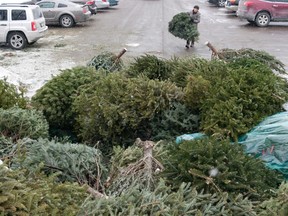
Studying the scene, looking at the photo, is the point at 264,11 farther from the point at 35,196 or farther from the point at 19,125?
the point at 35,196

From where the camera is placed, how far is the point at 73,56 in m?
15.2

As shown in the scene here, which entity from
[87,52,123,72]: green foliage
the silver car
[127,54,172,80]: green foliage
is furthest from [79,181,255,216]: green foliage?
the silver car

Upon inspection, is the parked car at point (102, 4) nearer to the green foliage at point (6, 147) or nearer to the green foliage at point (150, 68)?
the green foliage at point (150, 68)

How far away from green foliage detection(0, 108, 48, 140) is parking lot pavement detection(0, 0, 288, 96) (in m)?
4.71

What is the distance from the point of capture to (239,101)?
5770 millimetres

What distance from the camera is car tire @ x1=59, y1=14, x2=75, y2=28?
21.0 metres

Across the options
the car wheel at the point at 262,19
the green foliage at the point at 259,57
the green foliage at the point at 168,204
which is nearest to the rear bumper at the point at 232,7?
the car wheel at the point at 262,19

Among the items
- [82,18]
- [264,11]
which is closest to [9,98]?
[82,18]

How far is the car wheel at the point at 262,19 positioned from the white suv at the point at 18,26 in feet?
35.2

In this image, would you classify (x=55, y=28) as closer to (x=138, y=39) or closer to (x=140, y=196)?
(x=138, y=39)

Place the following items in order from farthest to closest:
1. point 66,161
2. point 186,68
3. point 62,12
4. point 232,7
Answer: point 232,7 → point 62,12 → point 186,68 → point 66,161

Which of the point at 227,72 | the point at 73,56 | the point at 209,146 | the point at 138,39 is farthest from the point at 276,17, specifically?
the point at 209,146

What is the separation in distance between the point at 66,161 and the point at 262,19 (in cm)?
1817

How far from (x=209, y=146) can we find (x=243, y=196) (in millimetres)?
576
